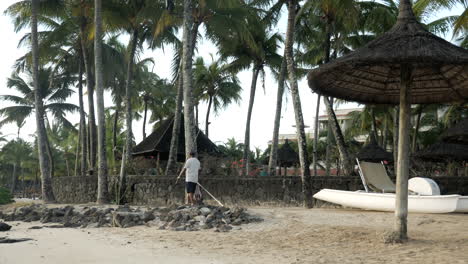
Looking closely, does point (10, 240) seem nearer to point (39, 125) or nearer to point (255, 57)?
point (39, 125)

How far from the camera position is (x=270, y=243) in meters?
7.38

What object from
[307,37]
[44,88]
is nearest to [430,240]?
[307,37]

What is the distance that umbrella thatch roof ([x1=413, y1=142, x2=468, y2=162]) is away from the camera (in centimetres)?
1727

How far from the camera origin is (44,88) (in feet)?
105

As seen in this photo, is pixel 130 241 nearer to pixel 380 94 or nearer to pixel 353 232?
pixel 353 232

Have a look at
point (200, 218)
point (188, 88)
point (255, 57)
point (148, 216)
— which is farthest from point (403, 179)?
point (255, 57)

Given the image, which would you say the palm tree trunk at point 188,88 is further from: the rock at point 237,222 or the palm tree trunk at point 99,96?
the rock at point 237,222

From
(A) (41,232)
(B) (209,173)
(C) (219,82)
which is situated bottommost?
(A) (41,232)

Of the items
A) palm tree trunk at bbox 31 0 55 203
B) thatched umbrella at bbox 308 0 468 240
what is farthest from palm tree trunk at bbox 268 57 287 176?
thatched umbrella at bbox 308 0 468 240

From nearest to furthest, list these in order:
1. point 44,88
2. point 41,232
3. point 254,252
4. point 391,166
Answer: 1. point 254,252
2. point 41,232
3. point 391,166
4. point 44,88

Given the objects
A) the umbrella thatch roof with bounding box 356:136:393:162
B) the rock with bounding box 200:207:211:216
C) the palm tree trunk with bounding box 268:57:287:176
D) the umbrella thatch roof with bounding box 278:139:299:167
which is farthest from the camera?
the umbrella thatch roof with bounding box 278:139:299:167

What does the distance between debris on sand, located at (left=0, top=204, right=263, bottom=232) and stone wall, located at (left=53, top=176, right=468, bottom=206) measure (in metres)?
3.30

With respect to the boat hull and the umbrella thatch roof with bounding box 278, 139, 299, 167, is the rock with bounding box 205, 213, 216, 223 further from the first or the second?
the umbrella thatch roof with bounding box 278, 139, 299, 167

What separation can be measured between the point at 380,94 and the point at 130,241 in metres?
4.81
